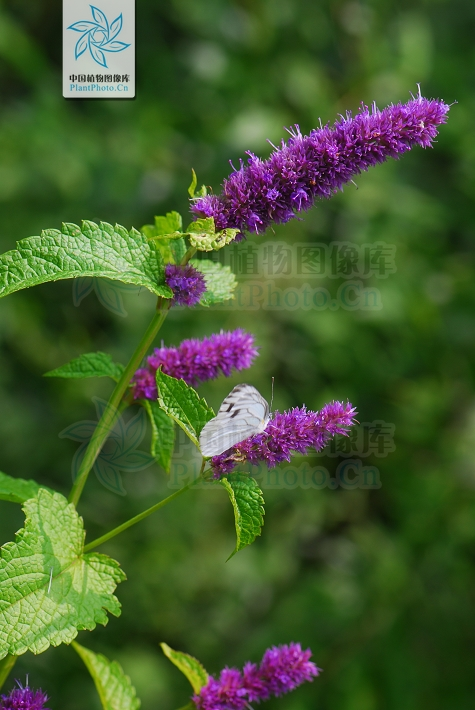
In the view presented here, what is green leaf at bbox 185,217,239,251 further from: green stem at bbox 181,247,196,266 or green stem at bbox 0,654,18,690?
green stem at bbox 0,654,18,690

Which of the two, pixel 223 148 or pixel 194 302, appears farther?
pixel 223 148

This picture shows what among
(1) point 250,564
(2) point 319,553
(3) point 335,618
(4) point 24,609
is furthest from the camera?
(2) point 319,553

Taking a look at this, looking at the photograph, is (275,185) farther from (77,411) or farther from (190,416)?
(77,411)

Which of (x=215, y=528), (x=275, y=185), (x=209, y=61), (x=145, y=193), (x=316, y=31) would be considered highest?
(x=316, y=31)

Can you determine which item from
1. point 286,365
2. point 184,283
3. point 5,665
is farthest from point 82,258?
point 286,365

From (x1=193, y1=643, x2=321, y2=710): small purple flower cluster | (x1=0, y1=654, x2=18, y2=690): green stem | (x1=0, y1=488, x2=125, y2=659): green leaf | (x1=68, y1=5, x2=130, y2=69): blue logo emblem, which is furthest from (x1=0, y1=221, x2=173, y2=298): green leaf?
(x1=68, y1=5, x2=130, y2=69): blue logo emblem

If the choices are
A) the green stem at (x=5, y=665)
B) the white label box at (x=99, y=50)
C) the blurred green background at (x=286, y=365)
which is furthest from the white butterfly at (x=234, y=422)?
the blurred green background at (x=286, y=365)

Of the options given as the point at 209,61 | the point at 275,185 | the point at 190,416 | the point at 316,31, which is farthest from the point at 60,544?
the point at 316,31
